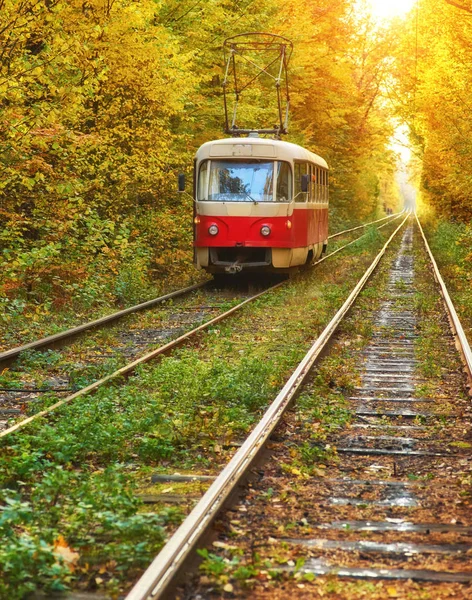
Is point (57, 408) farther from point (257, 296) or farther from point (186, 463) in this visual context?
point (257, 296)

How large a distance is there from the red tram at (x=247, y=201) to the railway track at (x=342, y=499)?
8641 millimetres

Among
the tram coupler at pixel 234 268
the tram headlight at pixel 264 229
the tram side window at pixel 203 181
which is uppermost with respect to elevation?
the tram side window at pixel 203 181

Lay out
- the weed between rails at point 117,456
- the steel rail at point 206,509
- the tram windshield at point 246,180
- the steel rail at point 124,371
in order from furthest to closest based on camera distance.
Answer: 1. the tram windshield at point 246,180
2. the steel rail at point 124,371
3. the weed between rails at point 117,456
4. the steel rail at point 206,509

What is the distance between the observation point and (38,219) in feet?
49.8

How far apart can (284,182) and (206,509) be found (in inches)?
570

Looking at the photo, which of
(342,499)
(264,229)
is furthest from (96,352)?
(264,229)

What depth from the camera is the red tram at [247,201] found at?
61.1 feet

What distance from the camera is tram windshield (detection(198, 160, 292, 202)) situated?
61.5 ft

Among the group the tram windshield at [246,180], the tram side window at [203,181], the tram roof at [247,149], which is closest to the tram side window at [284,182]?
the tram windshield at [246,180]

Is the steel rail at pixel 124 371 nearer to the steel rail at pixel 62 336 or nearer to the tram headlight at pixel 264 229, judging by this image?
the steel rail at pixel 62 336

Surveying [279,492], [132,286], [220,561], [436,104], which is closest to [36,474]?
[279,492]

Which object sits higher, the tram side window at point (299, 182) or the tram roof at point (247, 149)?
the tram roof at point (247, 149)

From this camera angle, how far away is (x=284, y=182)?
1888cm

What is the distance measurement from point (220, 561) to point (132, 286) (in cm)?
1284
